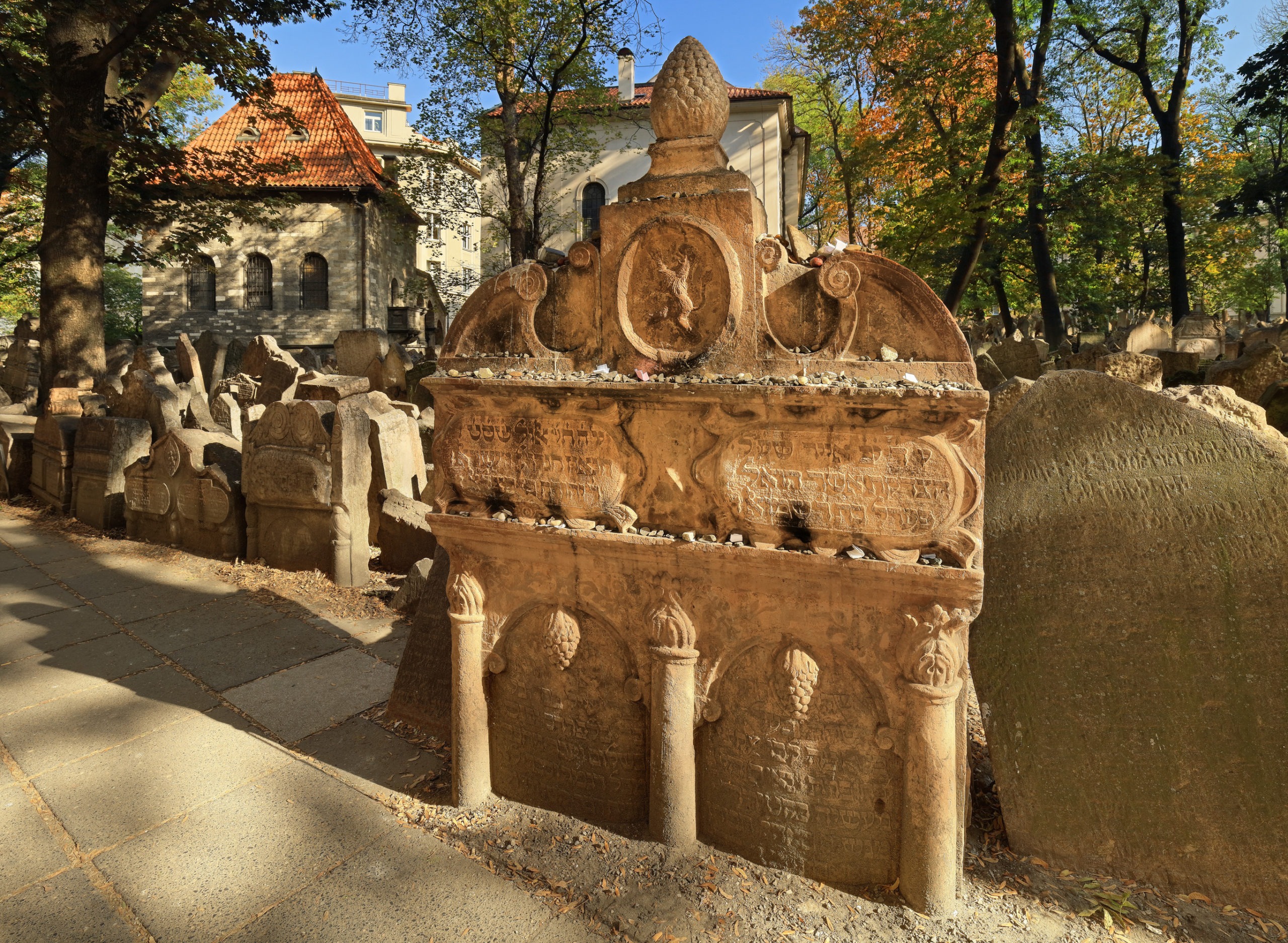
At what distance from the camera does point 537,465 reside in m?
2.80

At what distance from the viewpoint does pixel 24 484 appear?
28.2ft

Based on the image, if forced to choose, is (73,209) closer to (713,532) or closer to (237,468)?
(237,468)

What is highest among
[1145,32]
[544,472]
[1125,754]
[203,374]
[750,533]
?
[1145,32]

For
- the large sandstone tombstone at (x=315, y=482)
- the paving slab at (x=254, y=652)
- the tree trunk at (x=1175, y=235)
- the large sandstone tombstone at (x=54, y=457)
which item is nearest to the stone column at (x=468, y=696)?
the paving slab at (x=254, y=652)

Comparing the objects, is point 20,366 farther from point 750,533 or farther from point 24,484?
point 750,533

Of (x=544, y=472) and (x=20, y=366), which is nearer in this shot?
(x=544, y=472)

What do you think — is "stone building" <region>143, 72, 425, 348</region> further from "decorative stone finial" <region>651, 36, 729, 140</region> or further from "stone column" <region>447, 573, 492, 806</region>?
"decorative stone finial" <region>651, 36, 729, 140</region>

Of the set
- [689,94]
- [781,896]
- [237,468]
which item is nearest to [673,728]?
[781,896]

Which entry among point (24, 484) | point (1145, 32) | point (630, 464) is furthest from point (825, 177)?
point (630, 464)

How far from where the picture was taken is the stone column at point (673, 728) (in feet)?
8.61

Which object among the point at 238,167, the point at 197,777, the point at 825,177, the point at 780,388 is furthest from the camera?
the point at 825,177

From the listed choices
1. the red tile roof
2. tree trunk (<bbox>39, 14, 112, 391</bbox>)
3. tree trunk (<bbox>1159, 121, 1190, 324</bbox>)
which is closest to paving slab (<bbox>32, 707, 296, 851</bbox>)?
tree trunk (<bbox>39, 14, 112, 391</bbox>)

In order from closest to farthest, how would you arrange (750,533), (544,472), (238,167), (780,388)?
(780,388), (750,533), (544,472), (238,167)

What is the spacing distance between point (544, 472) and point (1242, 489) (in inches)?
97.8
